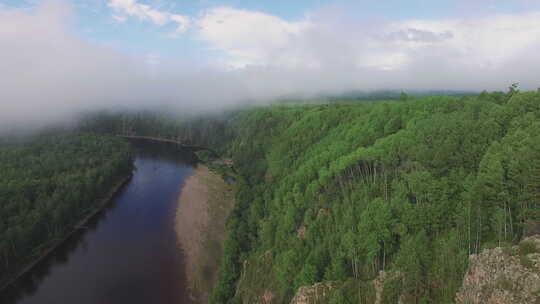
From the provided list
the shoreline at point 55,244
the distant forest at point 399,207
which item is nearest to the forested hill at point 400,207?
the distant forest at point 399,207

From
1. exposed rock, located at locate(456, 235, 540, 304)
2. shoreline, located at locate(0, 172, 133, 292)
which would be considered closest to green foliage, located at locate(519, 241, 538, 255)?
exposed rock, located at locate(456, 235, 540, 304)

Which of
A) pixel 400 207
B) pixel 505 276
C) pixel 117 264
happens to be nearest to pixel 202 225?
pixel 117 264

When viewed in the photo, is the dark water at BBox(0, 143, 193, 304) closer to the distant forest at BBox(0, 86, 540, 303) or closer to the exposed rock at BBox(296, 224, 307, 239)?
the distant forest at BBox(0, 86, 540, 303)

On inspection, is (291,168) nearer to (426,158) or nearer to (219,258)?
(219,258)

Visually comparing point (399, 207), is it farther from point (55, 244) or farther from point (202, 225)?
point (55, 244)

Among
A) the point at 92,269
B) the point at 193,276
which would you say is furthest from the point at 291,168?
the point at 92,269
